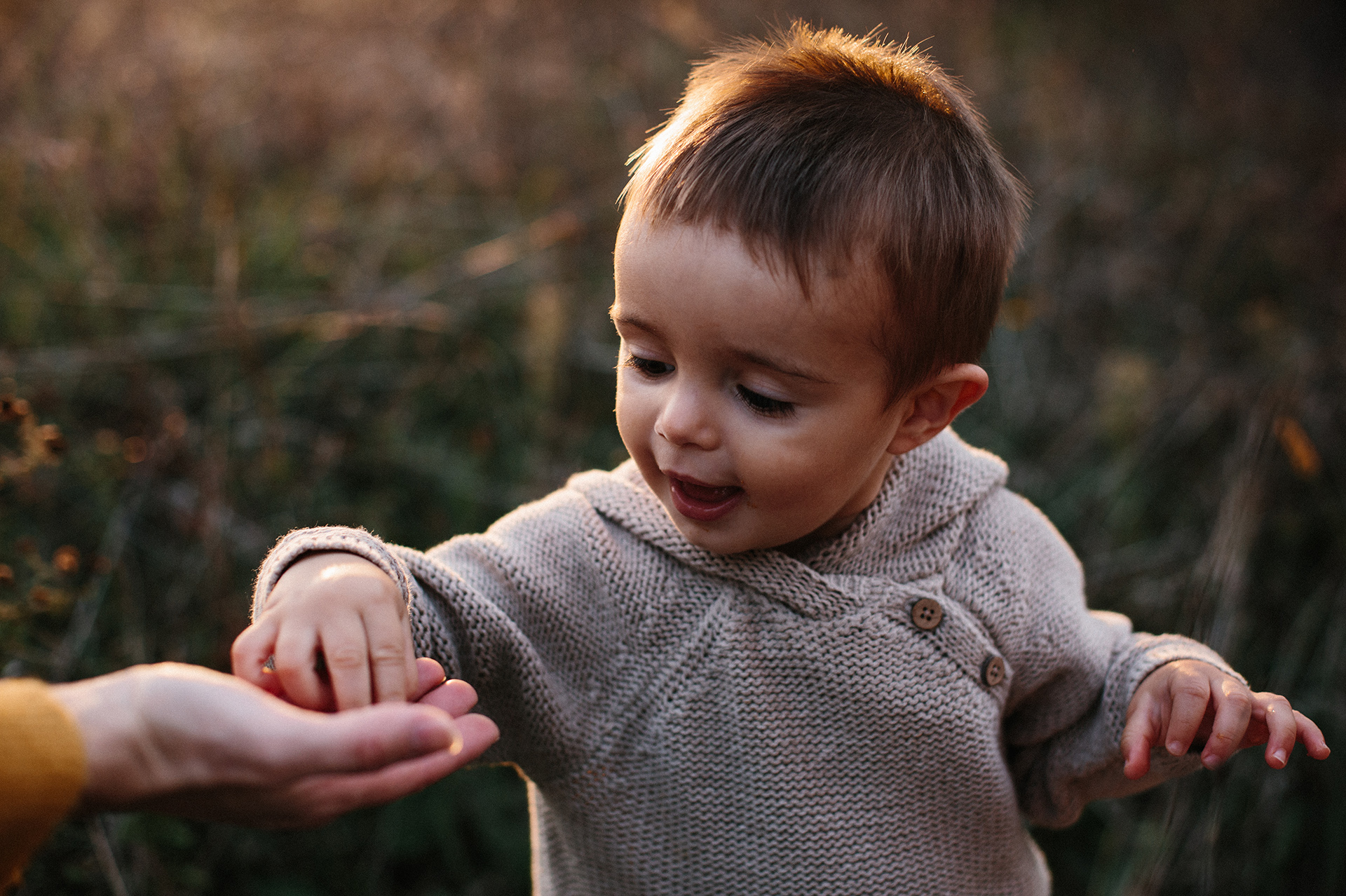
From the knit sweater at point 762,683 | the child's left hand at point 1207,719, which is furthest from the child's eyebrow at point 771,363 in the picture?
the child's left hand at point 1207,719

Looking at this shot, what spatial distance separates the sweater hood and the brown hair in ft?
0.66

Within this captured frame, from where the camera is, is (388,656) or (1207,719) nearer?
(388,656)

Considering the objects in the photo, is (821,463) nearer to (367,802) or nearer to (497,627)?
(497,627)

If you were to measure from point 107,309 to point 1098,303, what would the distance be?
3.19m

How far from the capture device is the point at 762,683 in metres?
1.31

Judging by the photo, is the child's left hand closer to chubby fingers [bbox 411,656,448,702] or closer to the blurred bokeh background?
the blurred bokeh background

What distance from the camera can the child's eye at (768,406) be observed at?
1.17 meters

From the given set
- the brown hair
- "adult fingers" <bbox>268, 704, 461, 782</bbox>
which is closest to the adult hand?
"adult fingers" <bbox>268, 704, 461, 782</bbox>

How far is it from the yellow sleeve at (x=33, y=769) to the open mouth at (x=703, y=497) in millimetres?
681

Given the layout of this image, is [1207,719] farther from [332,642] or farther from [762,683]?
[332,642]

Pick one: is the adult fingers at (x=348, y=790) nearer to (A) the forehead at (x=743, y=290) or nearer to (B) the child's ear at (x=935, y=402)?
(A) the forehead at (x=743, y=290)

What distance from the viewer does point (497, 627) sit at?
1242 millimetres

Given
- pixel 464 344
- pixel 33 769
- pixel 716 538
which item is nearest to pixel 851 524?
pixel 716 538

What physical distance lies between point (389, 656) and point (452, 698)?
94 mm
